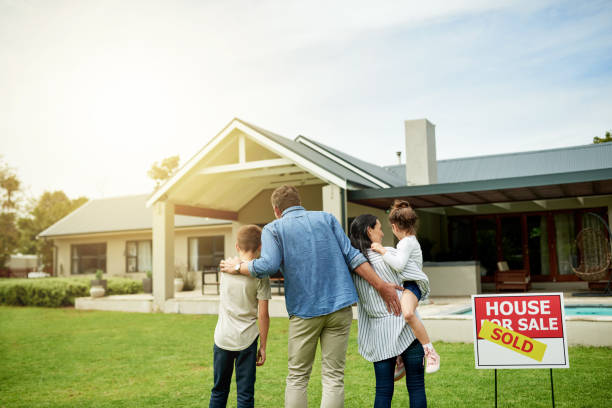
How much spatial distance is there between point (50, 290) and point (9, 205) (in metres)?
27.6

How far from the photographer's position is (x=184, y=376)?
6301mm

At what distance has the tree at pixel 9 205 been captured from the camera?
120 feet

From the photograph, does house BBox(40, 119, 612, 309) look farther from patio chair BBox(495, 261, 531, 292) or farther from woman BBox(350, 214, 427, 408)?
woman BBox(350, 214, 427, 408)

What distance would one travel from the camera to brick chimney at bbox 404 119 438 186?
49.0 ft

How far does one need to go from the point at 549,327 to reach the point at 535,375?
2.31 metres

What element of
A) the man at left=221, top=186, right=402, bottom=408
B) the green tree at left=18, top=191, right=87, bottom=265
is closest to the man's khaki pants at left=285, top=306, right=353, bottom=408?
the man at left=221, top=186, right=402, bottom=408

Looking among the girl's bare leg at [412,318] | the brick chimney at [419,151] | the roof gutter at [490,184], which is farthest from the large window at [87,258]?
the girl's bare leg at [412,318]

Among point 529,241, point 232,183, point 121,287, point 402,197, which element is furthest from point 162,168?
point 402,197

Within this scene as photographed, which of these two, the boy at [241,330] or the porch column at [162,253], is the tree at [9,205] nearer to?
the porch column at [162,253]

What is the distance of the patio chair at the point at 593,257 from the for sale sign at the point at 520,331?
331 inches

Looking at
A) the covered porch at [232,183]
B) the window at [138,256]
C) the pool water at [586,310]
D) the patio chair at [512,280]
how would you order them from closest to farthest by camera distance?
the pool water at [586,310] → the covered porch at [232,183] → the patio chair at [512,280] → the window at [138,256]

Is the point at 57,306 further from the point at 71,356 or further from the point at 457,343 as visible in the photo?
the point at 457,343

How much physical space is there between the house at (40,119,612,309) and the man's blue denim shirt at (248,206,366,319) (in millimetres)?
7663

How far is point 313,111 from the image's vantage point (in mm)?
21828
